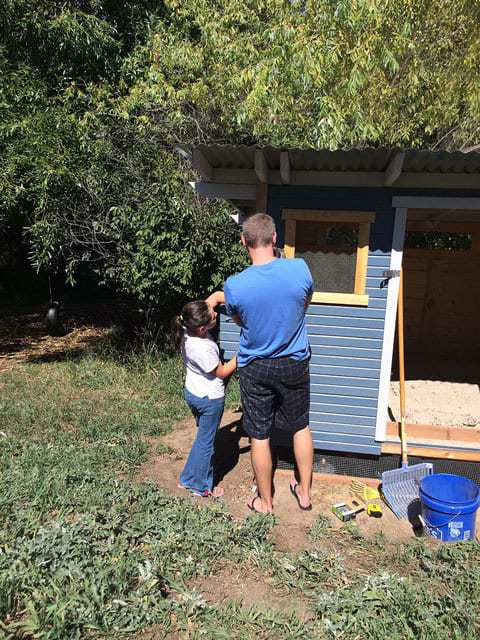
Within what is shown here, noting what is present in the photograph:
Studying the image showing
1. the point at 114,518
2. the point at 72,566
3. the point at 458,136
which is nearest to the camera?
the point at 72,566

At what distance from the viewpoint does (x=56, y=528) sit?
2.78 m

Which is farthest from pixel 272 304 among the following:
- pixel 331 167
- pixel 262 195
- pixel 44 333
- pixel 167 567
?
pixel 44 333

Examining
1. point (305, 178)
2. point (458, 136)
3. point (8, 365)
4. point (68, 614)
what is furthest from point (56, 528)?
point (458, 136)

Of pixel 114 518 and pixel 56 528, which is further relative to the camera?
pixel 114 518

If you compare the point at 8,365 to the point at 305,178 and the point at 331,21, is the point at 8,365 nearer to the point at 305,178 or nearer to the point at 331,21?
the point at 305,178

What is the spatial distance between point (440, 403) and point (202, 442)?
2.65m

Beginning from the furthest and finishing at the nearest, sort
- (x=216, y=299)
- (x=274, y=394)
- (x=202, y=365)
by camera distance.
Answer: (x=216, y=299) < (x=202, y=365) < (x=274, y=394)

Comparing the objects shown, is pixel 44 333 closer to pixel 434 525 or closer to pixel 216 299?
pixel 216 299

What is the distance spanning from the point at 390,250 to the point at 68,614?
2.95 meters

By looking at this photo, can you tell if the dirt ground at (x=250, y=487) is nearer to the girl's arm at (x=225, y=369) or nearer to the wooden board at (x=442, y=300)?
the girl's arm at (x=225, y=369)

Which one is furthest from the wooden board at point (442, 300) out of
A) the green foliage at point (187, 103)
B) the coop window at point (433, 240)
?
the green foliage at point (187, 103)

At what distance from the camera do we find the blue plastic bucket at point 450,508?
3064 millimetres

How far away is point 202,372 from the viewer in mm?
3447

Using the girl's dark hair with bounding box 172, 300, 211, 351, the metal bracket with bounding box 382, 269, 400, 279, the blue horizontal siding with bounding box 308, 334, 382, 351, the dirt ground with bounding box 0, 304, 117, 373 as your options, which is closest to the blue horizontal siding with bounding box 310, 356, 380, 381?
the blue horizontal siding with bounding box 308, 334, 382, 351
